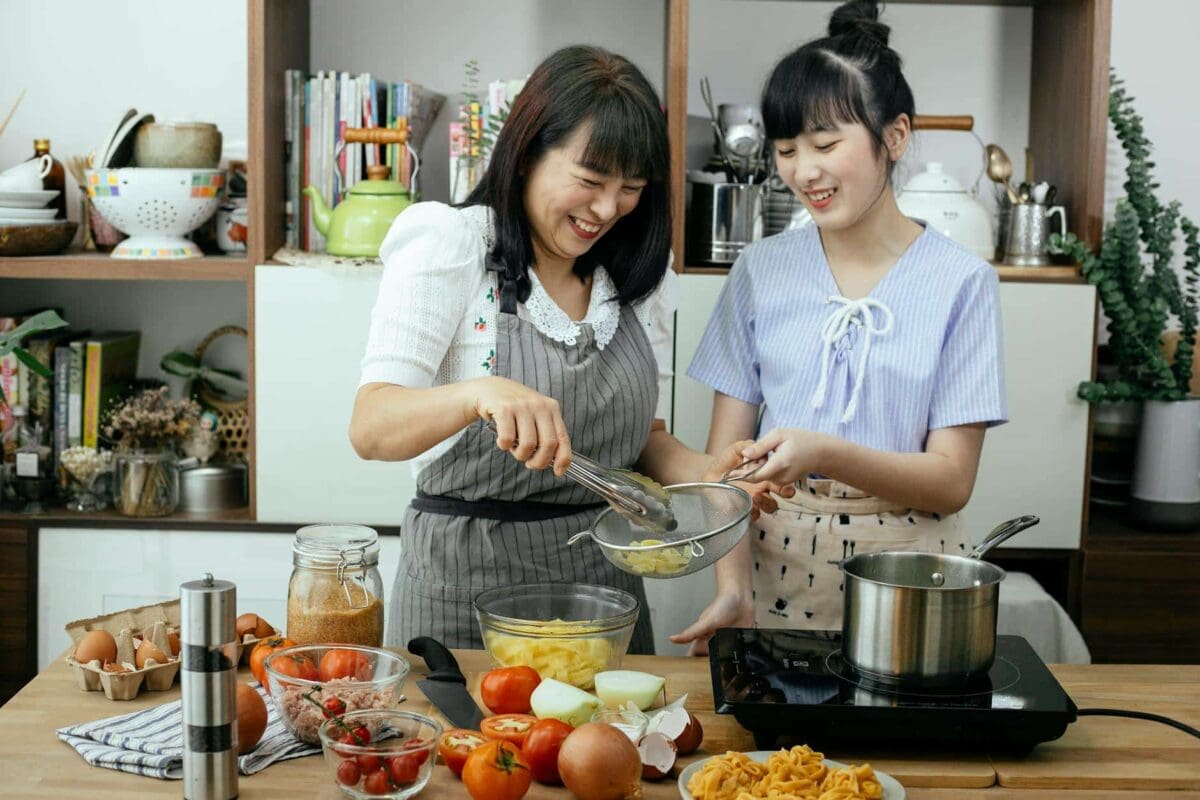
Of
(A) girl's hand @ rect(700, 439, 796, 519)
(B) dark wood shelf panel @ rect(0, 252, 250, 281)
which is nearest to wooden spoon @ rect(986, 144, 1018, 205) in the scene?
(A) girl's hand @ rect(700, 439, 796, 519)

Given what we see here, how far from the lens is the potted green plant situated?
2.42 m

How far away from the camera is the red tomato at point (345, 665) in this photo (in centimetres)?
127

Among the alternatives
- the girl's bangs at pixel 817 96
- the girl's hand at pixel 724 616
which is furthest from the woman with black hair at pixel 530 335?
the girl's bangs at pixel 817 96

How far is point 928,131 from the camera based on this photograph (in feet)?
9.00

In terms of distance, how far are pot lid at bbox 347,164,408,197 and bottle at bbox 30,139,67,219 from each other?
65cm

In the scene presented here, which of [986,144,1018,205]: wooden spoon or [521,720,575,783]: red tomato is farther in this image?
[986,144,1018,205]: wooden spoon

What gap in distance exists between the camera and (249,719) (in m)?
1.21

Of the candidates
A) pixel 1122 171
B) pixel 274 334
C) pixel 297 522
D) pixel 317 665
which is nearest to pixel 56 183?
pixel 274 334

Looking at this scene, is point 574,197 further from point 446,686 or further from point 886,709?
point 886,709

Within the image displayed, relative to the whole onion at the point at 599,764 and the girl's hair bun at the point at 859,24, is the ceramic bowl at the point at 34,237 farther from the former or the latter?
the whole onion at the point at 599,764

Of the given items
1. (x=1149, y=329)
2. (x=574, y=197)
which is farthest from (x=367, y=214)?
(x=1149, y=329)

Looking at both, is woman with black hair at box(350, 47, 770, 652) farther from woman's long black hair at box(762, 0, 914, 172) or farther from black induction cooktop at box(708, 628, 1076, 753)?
black induction cooktop at box(708, 628, 1076, 753)

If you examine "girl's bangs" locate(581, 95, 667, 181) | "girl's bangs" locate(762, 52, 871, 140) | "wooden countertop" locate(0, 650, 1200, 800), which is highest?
"girl's bangs" locate(762, 52, 871, 140)

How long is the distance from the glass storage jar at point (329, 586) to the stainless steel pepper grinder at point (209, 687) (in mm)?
250
